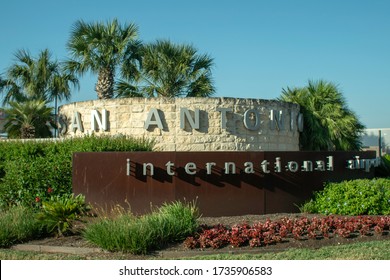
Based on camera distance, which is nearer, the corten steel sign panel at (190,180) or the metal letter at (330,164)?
the corten steel sign panel at (190,180)

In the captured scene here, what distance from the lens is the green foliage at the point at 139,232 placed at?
866 centimetres

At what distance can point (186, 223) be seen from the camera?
9.55 metres

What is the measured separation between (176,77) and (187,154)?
917cm

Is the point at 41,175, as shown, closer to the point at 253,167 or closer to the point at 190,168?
the point at 190,168

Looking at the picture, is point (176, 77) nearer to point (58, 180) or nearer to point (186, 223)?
point (58, 180)

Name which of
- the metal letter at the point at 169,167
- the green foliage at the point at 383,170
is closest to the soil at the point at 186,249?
the metal letter at the point at 169,167

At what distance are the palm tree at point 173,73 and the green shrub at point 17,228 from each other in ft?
37.7

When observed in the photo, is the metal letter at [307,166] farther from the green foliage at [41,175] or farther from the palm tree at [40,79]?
the palm tree at [40,79]

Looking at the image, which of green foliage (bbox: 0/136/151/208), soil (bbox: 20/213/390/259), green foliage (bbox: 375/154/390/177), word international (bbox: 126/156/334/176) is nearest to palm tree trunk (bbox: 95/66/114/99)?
green foliage (bbox: 0/136/151/208)

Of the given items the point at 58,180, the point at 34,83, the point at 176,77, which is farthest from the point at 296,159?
the point at 34,83

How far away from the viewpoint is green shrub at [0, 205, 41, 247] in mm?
9671

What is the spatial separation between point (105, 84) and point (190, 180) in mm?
11113

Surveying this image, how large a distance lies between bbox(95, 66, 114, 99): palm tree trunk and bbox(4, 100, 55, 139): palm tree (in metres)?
2.59

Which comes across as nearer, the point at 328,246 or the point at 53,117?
the point at 328,246
